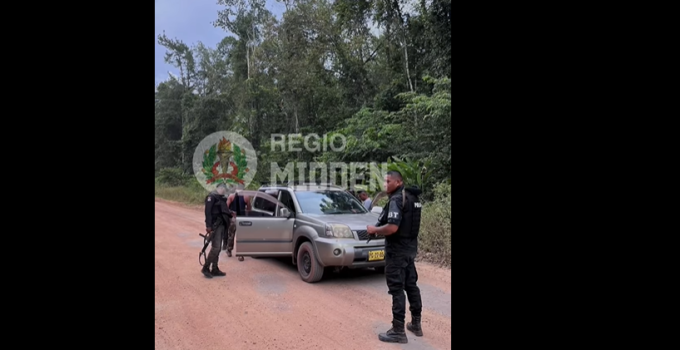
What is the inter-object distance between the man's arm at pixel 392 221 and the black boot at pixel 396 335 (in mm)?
963

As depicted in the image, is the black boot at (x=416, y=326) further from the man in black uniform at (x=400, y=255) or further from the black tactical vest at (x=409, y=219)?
the black tactical vest at (x=409, y=219)

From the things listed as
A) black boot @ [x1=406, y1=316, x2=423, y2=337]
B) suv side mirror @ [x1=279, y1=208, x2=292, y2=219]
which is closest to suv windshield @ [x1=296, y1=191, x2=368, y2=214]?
suv side mirror @ [x1=279, y1=208, x2=292, y2=219]

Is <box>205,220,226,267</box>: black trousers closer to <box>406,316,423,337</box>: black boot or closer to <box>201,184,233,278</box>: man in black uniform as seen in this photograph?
<box>201,184,233,278</box>: man in black uniform

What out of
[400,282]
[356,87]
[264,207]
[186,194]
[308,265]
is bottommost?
[308,265]

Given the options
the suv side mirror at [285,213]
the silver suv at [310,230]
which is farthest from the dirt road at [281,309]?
the suv side mirror at [285,213]

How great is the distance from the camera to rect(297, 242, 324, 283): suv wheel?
6.15 m

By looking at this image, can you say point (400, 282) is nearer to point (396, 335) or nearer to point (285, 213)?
point (396, 335)

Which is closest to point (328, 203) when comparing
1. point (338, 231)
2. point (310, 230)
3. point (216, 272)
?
point (310, 230)

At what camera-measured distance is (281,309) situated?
5.05 meters

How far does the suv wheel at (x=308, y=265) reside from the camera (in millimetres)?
6152

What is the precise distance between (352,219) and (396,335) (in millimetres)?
2599
